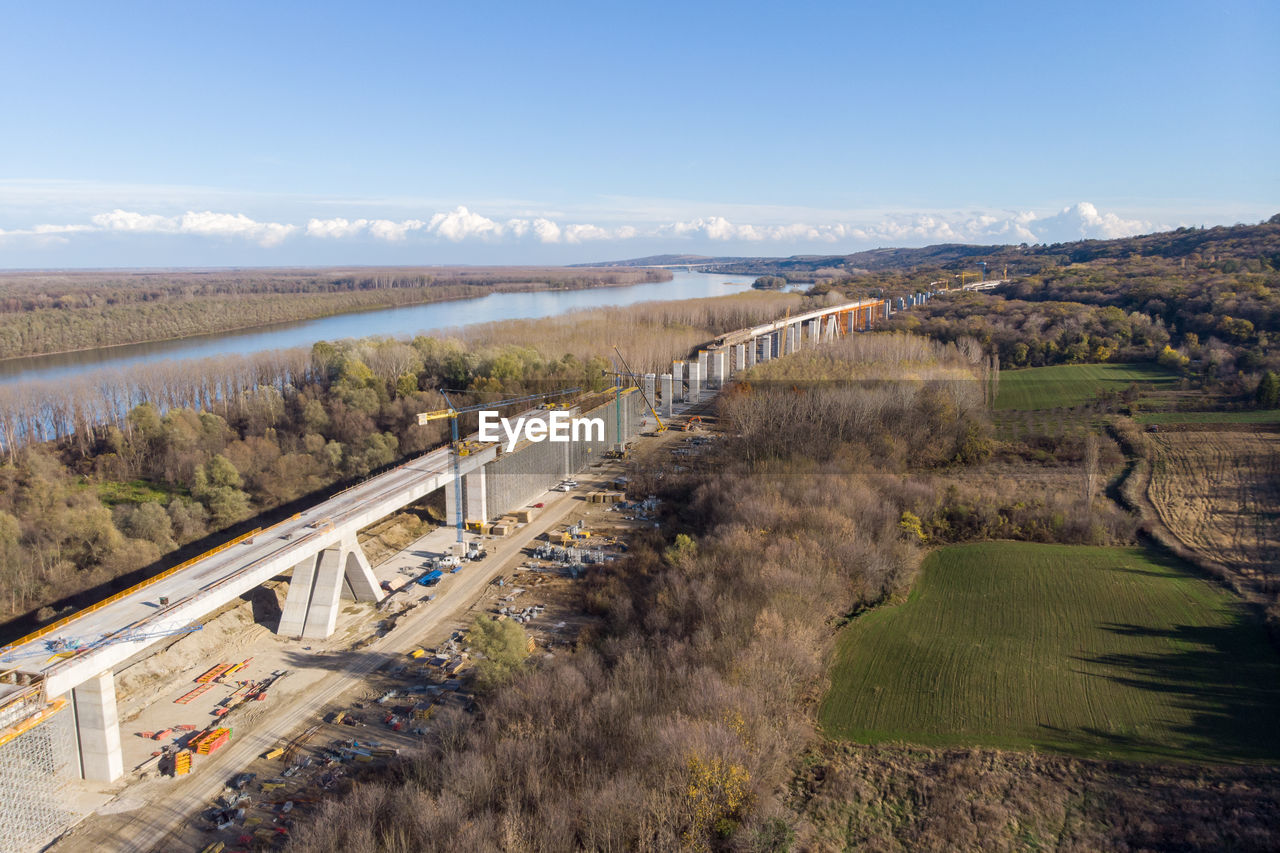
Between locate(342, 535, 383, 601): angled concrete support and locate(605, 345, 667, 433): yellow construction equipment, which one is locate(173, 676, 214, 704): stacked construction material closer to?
locate(342, 535, 383, 601): angled concrete support

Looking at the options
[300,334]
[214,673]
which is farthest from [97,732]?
[300,334]

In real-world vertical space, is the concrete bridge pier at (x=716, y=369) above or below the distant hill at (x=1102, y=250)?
below

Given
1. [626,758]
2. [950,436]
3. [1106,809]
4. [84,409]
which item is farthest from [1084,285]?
[84,409]

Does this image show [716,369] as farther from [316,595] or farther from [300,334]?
[300,334]

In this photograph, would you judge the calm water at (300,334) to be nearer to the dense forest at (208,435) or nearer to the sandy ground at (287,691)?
the dense forest at (208,435)

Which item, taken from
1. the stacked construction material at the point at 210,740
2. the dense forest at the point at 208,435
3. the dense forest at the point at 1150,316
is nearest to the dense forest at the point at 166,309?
the dense forest at the point at 208,435

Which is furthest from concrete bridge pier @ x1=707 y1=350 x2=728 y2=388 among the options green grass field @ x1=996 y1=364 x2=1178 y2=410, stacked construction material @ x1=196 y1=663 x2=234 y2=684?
stacked construction material @ x1=196 y1=663 x2=234 y2=684

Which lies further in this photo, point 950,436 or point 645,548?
point 950,436

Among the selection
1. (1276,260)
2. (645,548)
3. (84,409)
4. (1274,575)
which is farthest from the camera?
(1276,260)

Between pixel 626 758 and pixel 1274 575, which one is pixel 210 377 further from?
pixel 1274 575
